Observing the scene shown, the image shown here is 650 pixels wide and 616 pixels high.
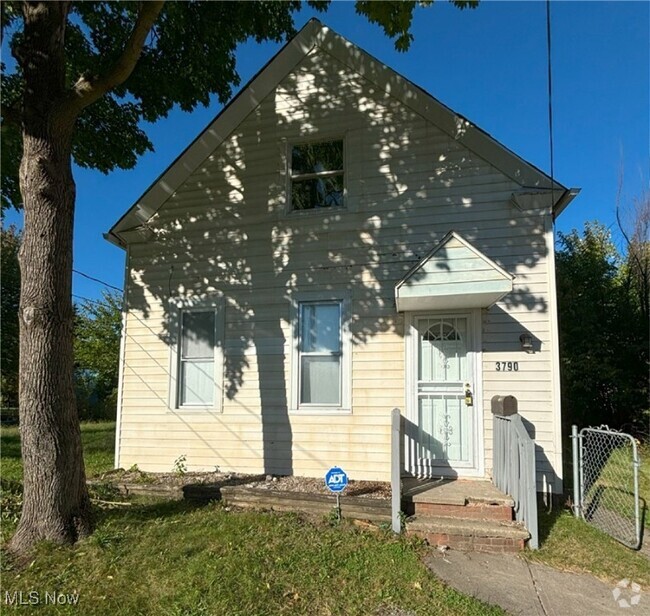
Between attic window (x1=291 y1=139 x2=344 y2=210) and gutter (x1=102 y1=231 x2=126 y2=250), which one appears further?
gutter (x1=102 y1=231 x2=126 y2=250)

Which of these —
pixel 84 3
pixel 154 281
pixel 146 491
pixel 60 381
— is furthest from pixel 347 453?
pixel 84 3

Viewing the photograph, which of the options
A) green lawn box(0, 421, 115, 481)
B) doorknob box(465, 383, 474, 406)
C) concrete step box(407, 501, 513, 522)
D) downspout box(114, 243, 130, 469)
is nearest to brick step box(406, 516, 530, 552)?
concrete step box(407, 501, 513, 522)

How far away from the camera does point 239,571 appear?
412cm

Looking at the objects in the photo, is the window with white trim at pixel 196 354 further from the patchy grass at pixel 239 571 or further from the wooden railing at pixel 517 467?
the wooden railing at pixel 517 467

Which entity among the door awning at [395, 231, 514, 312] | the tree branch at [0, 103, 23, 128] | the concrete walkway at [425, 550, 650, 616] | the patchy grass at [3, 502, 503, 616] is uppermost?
the tree branch at [0, 103, 23, 128]

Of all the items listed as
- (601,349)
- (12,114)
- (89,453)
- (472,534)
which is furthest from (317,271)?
(601,349)

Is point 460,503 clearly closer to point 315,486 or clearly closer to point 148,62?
point 315,486

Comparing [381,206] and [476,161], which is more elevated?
[476,161]

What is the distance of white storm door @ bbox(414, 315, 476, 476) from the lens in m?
6.38

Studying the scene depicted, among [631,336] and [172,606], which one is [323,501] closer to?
[172,606]

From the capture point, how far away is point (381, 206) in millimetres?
7039

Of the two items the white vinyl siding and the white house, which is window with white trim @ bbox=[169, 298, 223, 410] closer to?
the white house

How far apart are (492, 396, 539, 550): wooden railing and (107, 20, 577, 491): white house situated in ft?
1.50

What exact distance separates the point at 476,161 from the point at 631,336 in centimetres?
720
